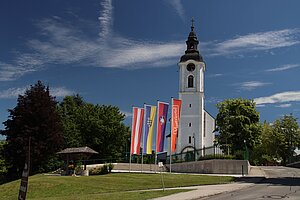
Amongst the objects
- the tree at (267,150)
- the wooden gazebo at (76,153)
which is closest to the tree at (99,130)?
the wooden gazebo at (76,153)

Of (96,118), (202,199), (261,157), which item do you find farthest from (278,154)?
(202,199)

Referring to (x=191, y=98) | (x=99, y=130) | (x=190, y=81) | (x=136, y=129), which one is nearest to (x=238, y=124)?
(x=191, y=98)

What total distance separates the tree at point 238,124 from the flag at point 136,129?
15323 mm

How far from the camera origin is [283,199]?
16281 millimetres

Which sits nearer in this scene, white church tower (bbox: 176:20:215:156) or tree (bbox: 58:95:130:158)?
tree (bbox: 58:95:130:158)

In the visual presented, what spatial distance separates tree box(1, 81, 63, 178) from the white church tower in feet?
84.0

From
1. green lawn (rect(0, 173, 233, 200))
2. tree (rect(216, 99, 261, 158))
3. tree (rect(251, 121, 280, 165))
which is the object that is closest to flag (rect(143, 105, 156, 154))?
green lawn (rect(0, 173, 233, 200))

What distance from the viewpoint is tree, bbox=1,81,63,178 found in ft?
132

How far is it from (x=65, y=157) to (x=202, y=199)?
23.2 metres

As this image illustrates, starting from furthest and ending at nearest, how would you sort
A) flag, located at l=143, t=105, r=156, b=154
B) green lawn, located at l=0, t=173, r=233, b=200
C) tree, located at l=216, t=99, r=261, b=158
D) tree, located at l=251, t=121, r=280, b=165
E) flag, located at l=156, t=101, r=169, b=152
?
tree, located at l=251, t=121, r=280, b=165 → tree, located at l=216, t=99, r=261, b=158 → flag, located at l=143, t=105, r=156, b=154 → flag, located at l=156, t=101, r=169, b=152 → green lawn, located at l=0, t=173, r=233, b=200

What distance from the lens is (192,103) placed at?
6450 cm

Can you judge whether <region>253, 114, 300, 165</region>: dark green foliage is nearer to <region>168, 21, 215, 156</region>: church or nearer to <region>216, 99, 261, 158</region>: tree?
<region>168, 21, 215, 156</region>: church

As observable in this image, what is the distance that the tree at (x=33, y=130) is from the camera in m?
40.1

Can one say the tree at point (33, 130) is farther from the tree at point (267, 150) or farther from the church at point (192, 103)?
the tree at point (267, 150)
